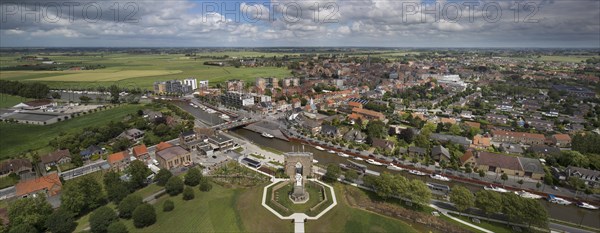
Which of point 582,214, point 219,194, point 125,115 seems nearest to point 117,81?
point 125,115

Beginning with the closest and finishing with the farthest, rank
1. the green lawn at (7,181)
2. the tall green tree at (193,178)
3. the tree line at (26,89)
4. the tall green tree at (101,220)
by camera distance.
Result: the tall green tree at (101,220) < the tall green tree at (193,178) < the green lawn at (7,181) < the tree line at (26,89)

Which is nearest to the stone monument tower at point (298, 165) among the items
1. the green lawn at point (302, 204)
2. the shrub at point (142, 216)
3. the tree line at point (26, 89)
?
the green lawn at point (302, 204)

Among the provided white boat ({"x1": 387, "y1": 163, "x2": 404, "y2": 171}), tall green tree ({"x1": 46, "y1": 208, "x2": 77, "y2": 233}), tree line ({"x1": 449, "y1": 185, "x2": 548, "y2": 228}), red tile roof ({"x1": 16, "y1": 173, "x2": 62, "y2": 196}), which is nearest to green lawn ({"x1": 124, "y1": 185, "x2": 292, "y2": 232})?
tall green tree ({"x1": 46, "y1": 208, "x2": 77, "y2": 233})

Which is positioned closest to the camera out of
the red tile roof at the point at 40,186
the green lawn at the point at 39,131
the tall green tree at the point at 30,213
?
the tall green tree at the point at 30,213

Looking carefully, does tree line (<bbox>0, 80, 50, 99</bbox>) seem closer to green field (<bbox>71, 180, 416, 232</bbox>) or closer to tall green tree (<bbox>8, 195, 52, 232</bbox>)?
tall green tree (<bbox>8, 195, 52, 232</bbox>)

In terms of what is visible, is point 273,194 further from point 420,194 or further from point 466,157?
point 466,157

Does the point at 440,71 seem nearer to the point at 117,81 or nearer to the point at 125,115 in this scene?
the point at 125,115

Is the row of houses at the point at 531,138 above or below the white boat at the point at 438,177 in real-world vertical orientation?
above

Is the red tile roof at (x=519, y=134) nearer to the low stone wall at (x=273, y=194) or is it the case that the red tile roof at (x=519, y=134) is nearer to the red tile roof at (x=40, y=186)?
the low stone wall at (x=273, y=194)
